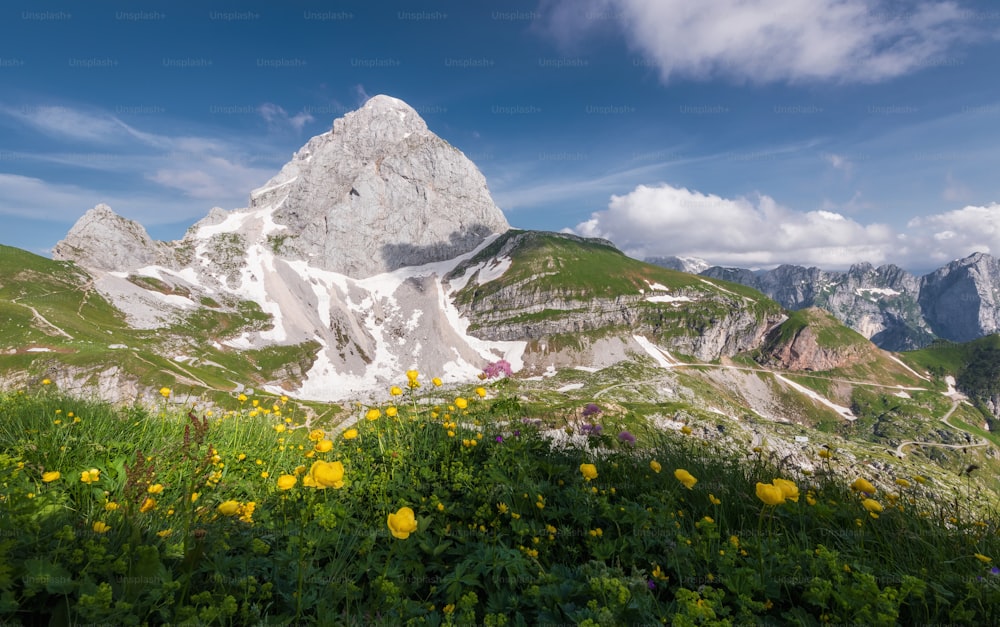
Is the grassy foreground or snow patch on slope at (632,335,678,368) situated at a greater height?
the grassy foreground

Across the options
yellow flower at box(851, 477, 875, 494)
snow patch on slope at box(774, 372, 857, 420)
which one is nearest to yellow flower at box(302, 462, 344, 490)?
yellow flower at box(851, 477, 875, 494)

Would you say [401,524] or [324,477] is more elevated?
[324,477]

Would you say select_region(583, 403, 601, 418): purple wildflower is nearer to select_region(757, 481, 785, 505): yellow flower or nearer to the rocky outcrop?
select_region(757, 481, 785, 505): yellow flower

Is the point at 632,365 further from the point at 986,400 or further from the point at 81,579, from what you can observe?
the point at 986,400

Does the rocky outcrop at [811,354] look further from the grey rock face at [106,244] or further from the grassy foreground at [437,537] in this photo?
the grey rock face at [106,244]

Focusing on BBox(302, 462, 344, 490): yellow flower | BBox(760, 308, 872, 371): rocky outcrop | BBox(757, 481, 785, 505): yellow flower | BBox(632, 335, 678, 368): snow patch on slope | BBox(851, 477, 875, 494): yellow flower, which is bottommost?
BBox(760, 308, 872, 371): rocky outcrop

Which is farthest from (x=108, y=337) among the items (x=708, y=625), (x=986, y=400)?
(x=986, y=400)

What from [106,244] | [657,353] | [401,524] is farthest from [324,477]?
[106,244]

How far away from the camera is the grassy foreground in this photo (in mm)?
2850

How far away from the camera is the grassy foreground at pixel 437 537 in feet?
9.35

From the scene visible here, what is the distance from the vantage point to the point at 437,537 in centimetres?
450

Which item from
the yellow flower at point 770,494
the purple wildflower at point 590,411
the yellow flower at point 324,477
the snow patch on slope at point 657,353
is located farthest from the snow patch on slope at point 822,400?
the yellow flower at point 324,477

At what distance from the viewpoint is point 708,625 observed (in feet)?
8.46

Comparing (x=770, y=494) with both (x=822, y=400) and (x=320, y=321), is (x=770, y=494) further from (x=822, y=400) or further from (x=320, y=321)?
(x=822, y=400)
